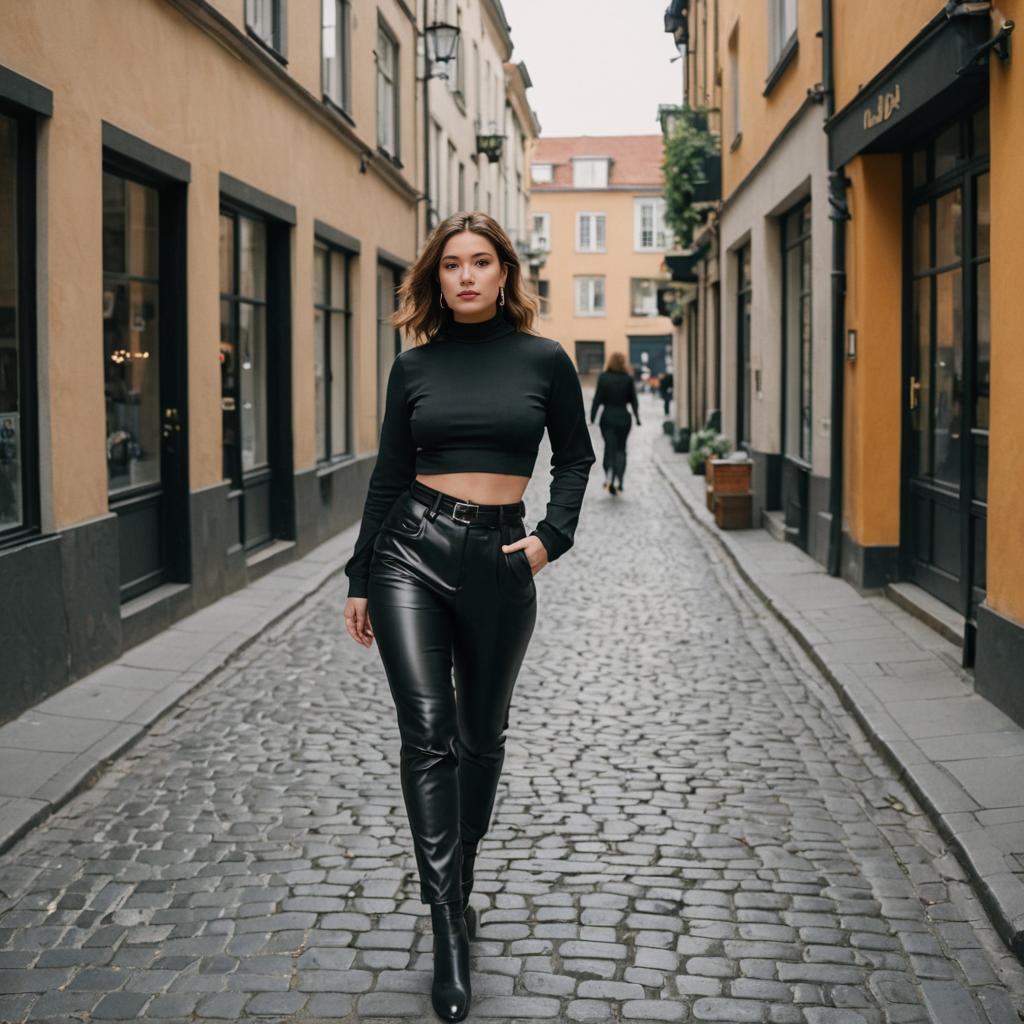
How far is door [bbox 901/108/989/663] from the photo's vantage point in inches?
341

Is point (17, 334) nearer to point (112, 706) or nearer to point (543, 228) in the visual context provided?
point (112, 706)

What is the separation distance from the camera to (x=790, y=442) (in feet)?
50.4

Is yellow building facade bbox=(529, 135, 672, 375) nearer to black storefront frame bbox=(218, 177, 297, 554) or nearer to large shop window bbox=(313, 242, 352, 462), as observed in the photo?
large shop window bbox=(313, 242, 352, 462)

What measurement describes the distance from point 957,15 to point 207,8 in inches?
207

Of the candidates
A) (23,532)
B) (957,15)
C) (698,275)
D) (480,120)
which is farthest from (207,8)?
(480,120)

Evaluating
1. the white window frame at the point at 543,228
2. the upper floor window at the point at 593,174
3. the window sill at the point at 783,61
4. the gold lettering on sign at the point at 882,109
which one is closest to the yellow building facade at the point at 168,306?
the window sill at the point at 783,61

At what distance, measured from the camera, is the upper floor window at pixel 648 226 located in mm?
69744

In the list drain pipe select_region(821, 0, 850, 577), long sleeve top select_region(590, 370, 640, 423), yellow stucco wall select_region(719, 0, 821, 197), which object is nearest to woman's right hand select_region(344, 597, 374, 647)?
drain pipe select_region(821, 0, 850, 577)

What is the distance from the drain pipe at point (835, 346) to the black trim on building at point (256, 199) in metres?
4.44

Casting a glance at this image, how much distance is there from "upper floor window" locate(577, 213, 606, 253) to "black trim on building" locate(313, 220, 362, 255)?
54148 millimetres

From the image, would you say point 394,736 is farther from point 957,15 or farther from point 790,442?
point 790,442

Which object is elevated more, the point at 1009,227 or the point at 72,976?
the point at 1009,227

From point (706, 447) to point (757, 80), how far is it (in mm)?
5251

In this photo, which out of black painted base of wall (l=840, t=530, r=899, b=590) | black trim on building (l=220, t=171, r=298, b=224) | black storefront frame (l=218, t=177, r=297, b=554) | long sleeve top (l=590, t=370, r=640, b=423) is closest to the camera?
black painted base of wall (l=840, t=530, r=899, b=590)
